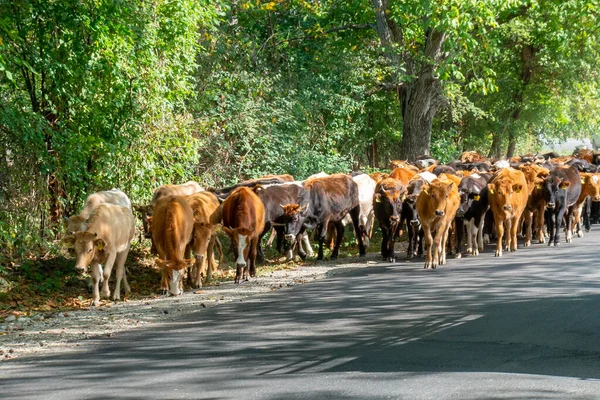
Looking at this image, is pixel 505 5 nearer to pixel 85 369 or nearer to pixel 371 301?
pixel 371 301

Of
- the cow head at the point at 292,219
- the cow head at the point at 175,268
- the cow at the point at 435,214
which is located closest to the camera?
the cow head at the point at 175,268

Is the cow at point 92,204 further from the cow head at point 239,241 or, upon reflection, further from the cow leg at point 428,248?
the cow leg at point 428,248

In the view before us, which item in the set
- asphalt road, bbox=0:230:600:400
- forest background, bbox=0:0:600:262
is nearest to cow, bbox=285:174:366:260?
forest background, bbox=0:0:600:262

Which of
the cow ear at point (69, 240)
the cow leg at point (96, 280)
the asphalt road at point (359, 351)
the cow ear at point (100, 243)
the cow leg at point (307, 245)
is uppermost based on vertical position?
the cow ear at point (69, 240)

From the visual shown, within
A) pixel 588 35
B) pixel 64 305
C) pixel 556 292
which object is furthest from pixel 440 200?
pixel 588 35

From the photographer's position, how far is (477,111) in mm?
→ 40531

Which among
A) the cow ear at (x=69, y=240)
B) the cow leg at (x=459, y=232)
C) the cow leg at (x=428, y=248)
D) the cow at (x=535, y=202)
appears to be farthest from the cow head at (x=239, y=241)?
the cow at (x=535, y=202)

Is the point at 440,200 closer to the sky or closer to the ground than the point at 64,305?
closer to the sky

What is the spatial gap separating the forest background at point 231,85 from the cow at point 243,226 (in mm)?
2932

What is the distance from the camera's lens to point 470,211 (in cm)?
2159

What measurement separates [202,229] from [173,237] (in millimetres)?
1044

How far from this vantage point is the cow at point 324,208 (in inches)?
801

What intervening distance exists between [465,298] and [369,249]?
32.9 feet

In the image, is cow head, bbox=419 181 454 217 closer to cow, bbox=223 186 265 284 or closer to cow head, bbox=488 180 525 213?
cow head, bbox=488 180 525 213
